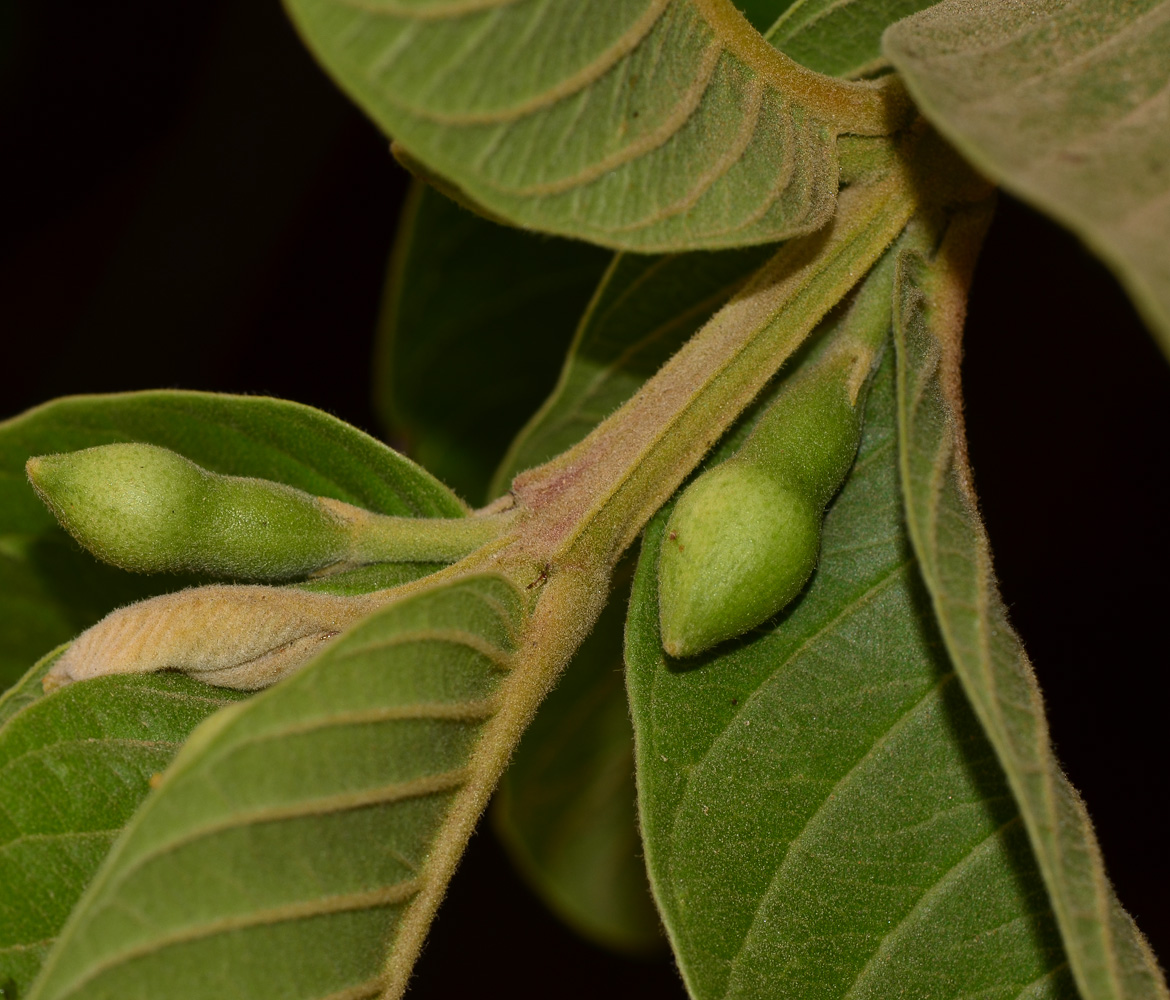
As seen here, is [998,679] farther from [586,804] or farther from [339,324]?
[339,324]

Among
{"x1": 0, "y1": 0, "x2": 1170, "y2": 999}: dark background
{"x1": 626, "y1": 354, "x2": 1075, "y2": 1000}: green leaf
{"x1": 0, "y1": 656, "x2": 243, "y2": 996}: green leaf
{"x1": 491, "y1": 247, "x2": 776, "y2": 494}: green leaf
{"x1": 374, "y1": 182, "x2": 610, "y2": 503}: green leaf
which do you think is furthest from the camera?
{"x1": 0, "y1": 0, "x2": 1170, "y2": 999}: dark background

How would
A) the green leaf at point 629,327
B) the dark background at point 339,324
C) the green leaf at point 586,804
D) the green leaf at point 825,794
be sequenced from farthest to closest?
the dark background at point 339,324 < the green leaf at point 586,804 < the green leaf at point 629,327 < the green leaf at point 825,794

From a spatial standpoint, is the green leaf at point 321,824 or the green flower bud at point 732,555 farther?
the green flower bud at point 732,555

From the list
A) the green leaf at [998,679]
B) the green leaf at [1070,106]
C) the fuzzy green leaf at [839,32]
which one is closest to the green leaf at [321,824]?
the green leaf at [998,679]

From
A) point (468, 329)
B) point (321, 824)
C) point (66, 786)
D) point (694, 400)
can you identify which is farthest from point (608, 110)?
point (468, 329)

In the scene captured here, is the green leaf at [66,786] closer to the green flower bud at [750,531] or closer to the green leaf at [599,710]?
the green flower bud at [750,531]

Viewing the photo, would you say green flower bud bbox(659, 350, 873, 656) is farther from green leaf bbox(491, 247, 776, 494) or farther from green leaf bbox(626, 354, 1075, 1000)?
green leaf bbox(491, 247, 776, 494)

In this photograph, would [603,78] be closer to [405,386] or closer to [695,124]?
[695,124]

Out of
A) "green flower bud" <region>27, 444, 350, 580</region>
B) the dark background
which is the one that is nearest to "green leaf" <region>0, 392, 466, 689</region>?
"green flower bud" <region>27, 444, 350, 580</region>
